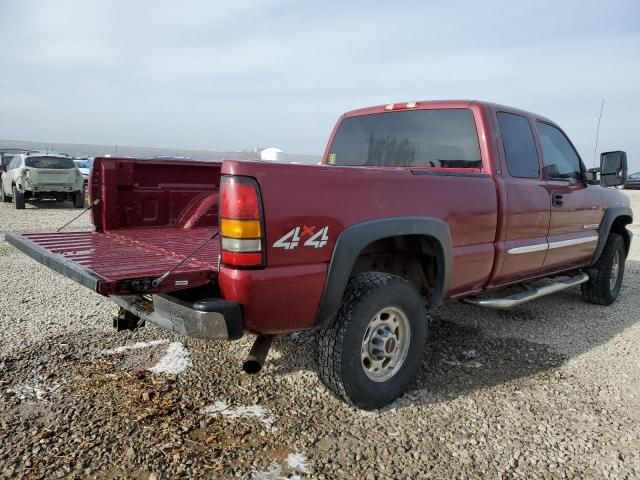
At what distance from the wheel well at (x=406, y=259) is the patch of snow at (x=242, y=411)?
992 mm

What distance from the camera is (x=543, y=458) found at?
2.65m

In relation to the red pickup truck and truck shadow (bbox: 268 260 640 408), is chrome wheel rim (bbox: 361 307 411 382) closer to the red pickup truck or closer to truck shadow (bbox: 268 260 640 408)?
the red pickup truck

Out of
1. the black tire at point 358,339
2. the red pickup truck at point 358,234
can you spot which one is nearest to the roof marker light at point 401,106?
the red pickup truck at point 358,234

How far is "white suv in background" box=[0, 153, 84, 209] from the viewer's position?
14.2 metres

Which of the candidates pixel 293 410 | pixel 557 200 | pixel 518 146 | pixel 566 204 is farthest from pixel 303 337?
pixel 566 204

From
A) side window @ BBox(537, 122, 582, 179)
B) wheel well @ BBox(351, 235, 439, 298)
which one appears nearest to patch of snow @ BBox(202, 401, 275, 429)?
wheel well @ BBox(351, 235, 439, 298)

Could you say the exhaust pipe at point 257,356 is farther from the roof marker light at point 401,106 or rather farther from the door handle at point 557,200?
the door handle at point 557,200

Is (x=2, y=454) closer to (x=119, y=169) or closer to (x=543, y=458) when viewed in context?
(x=119, y=169)

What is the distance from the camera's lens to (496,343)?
4.28 m

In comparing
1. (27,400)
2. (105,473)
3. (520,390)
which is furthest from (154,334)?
(520,390)

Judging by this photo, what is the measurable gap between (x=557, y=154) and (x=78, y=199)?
14108mm

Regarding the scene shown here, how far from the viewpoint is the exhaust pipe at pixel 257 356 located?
2.74 metres

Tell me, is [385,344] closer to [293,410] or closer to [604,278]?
[293,410]

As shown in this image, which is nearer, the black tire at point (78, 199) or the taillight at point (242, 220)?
the taillight at point (242, 220)
